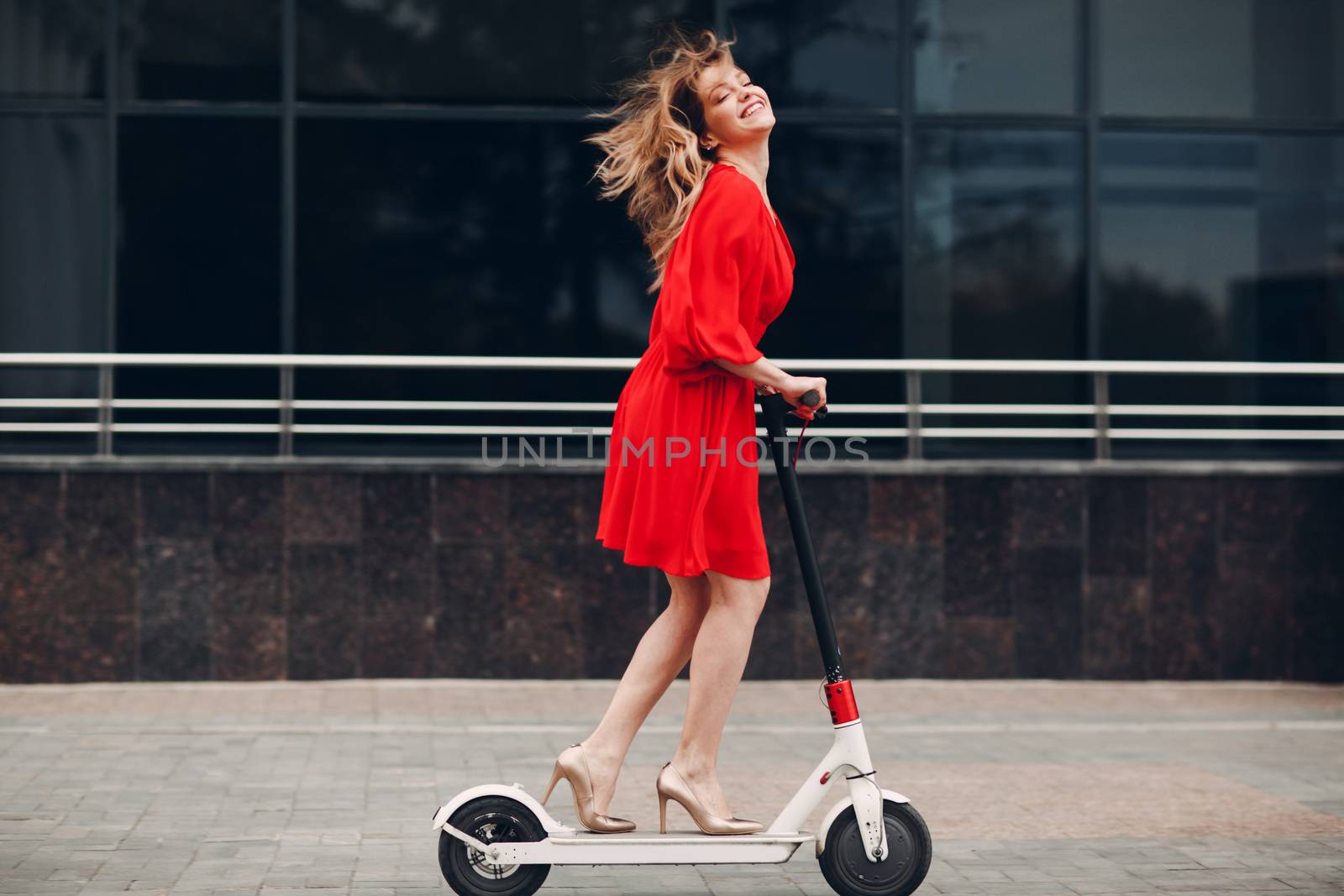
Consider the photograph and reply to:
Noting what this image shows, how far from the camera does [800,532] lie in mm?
4492

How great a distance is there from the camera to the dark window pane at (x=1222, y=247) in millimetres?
11953

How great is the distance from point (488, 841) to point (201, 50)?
811 cm

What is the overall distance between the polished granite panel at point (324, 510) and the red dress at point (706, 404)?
17.1ft

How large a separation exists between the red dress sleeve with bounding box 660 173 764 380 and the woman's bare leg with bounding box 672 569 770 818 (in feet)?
1.86

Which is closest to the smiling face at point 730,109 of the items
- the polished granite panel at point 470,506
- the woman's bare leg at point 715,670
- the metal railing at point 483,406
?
the woman's bare leg at point 715,670

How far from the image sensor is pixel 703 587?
4742 millimetres

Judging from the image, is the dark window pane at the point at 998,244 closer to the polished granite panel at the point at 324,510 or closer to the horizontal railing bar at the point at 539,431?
the horizontal railing bar at the point at 539,431

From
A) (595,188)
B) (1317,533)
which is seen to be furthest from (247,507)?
(1317,533)

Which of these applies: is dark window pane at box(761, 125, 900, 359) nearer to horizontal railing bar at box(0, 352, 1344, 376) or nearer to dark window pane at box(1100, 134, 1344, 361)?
Answer: horizontal railing bar at box(0, 352, 1344, 376)

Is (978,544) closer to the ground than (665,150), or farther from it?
closer to the ground

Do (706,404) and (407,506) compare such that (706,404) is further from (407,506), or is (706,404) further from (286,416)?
(286,416)

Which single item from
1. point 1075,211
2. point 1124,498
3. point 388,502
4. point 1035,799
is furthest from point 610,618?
point 1075,211

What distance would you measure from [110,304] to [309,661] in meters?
3.22

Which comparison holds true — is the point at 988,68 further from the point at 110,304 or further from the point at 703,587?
the point at 703,587
